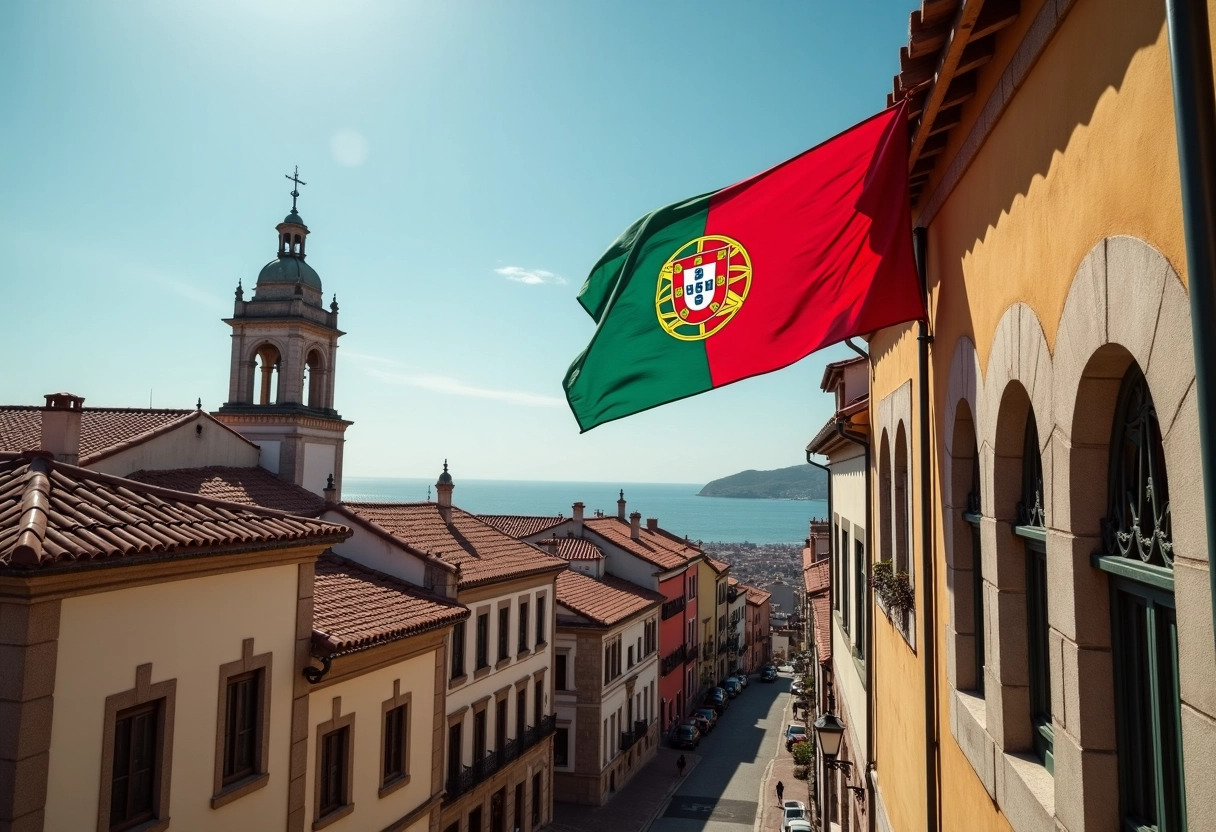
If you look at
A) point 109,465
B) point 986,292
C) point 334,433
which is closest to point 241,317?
point 334,433

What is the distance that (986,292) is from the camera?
479cm

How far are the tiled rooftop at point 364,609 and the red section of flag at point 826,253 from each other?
35.2 ft

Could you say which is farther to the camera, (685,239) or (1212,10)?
(685,239)

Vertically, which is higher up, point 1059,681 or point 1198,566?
point 1198,566

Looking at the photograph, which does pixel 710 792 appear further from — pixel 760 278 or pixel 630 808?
pixel 760 278

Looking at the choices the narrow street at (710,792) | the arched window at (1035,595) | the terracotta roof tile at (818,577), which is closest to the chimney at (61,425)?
the arched window at (1035,595)

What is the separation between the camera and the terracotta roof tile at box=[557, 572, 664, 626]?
35625mm

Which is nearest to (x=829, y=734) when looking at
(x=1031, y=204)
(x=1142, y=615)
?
(x=1142, y=615)

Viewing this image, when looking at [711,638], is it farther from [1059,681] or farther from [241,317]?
[1059,681]

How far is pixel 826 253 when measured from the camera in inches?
225

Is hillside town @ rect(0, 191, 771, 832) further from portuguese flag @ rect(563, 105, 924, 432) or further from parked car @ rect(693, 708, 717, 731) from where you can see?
parked car @ rect(693, 708, 717, 731)

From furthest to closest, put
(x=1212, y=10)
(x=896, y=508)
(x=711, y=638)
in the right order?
(x=711, y=638), (x=896, y=508), (x=1212, y=10)

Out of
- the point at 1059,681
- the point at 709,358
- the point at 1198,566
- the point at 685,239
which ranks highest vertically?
the point at 685,239

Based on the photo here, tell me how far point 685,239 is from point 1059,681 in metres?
3.74
